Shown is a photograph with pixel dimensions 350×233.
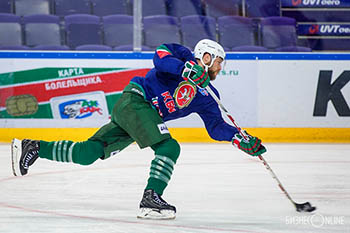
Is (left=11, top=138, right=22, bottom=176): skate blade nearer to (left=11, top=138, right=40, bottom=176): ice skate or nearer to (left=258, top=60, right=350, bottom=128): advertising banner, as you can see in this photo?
(left=11, top=138, right=40, bottom=176): ice skate

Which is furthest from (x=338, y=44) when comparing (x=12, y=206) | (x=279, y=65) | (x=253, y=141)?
(x=12, y=206)

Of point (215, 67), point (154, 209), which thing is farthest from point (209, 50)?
point (154, 209)

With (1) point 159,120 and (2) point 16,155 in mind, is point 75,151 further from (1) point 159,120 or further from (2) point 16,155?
(1) point 159,120

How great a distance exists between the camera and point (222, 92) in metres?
7.00

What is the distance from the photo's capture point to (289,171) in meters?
4.66

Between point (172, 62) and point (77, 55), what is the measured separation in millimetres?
4229

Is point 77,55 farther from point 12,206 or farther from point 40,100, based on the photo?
point 12,206

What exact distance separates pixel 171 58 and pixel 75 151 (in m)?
0.69

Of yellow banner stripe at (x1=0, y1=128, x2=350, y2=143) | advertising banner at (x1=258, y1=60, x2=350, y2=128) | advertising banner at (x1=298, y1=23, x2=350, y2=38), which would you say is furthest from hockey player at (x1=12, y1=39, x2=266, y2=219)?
advertising banner at (x1=298, y1=23, x2=350, y2=38)

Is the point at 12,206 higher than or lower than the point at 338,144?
higher

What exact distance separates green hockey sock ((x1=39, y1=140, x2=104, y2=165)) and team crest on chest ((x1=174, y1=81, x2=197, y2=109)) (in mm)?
462

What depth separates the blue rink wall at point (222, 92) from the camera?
6.84 meters

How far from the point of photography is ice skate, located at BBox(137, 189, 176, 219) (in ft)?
8.78

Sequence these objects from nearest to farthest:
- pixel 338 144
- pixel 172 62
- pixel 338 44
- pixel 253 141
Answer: pixel 172 62 < pixel 253 141 < pixel 338 144 < pixel 338 44
